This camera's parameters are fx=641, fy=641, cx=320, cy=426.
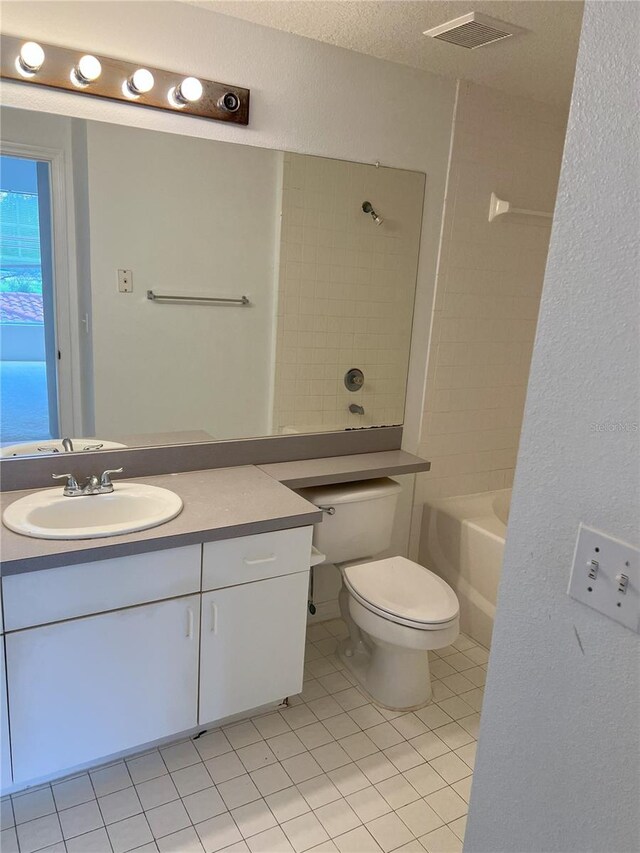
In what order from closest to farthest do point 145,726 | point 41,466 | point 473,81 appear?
point 145,726 → point 41,466 → point 473,81

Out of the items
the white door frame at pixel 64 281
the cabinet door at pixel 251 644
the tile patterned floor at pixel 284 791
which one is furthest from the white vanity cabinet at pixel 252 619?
the white door frame at pixel 64 281

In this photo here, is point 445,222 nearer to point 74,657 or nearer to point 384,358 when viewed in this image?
point 384,358

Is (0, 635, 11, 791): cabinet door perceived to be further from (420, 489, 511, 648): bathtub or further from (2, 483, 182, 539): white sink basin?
(420, 489, 511, 648): bathtub

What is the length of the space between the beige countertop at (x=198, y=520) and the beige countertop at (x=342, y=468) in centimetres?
9

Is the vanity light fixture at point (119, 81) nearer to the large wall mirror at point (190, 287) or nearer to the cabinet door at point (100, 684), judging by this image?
the large wall mirror at point (190, 287)

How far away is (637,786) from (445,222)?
2344mm

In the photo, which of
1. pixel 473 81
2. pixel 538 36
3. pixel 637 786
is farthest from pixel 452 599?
pixel 473 81

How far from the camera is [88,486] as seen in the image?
2.01m

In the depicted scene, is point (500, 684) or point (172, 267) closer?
point (500, 684)

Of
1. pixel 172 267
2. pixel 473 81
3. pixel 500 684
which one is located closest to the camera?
pixel 500 684

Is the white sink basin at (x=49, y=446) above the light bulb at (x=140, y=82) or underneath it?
underneath

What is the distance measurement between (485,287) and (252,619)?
72.5 inches

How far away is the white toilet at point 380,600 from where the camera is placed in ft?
7.28

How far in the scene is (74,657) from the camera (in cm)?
173
